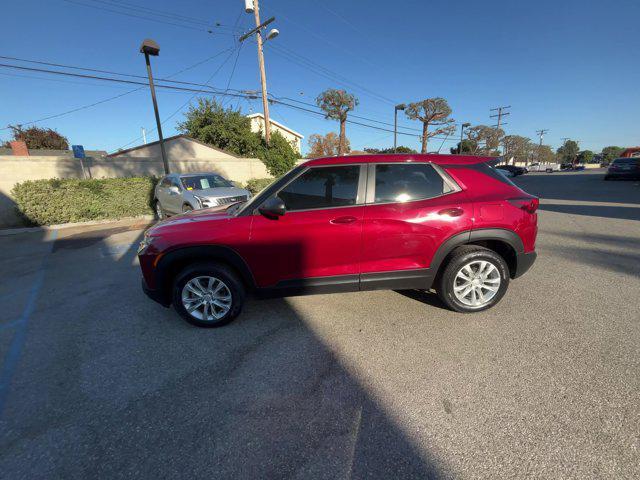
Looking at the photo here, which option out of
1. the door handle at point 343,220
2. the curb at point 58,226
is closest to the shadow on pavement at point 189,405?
the door handle at point 343,220

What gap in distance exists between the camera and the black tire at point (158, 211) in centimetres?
1041

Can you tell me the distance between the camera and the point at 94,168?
42.3ft

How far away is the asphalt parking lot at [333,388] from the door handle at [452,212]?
1.13 meters

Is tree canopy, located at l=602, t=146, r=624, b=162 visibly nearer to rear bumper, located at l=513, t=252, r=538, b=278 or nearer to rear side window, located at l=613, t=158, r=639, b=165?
rear side window, located at l=613, t=158, r=639, b=165

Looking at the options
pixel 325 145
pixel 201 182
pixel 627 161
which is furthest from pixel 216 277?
pixel 325 145

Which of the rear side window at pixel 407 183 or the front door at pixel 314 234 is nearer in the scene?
the front door at pixel 314 234

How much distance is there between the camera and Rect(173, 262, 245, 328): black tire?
2.99 meters

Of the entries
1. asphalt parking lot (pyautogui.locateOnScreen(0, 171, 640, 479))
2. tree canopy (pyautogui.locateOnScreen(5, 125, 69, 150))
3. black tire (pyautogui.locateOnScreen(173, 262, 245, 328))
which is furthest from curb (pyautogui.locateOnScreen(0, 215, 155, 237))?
tree canopy (pyautogui.locateOnScreen(5, 125, 69, 150))

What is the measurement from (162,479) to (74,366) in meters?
1.74

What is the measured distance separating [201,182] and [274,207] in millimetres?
7307

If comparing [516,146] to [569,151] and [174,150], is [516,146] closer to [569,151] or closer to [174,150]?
[569,151]

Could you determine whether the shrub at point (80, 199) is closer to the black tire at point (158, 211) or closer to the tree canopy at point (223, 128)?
the black tire at point (158, 211)

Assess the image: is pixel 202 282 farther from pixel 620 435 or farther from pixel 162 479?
pixel 620 435

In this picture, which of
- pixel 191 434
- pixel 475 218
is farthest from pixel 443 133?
pixel 191 434
